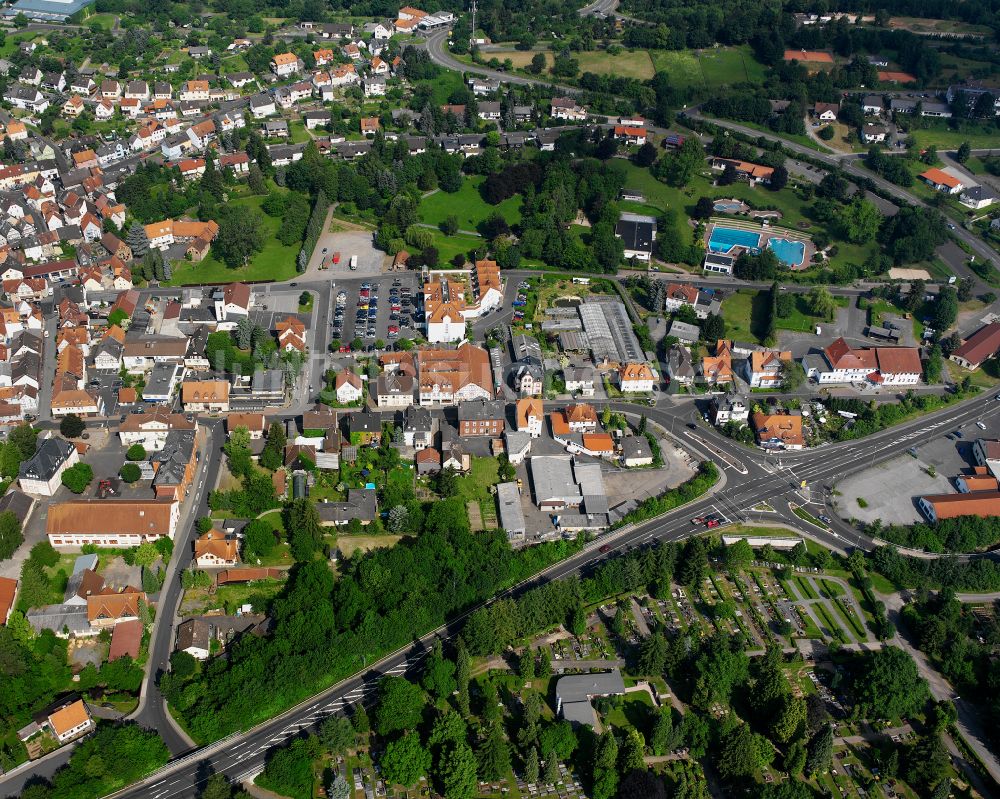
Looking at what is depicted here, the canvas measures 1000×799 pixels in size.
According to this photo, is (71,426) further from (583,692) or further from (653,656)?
(653,656)

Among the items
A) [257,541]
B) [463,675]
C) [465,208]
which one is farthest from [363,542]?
[465,208]

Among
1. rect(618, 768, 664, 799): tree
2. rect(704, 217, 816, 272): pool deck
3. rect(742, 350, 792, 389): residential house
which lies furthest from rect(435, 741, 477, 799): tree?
rect(704, 217, 816, 272): pool deck

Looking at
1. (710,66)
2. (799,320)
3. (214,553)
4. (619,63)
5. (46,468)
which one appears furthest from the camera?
(619,63)

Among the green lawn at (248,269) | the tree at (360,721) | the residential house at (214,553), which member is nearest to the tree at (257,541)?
the residential house at (214,553)

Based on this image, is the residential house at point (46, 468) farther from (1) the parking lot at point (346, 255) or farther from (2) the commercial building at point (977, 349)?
(2) the commercial building at point (977, 349)

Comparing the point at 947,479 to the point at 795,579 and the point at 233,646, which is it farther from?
the point at 233,646

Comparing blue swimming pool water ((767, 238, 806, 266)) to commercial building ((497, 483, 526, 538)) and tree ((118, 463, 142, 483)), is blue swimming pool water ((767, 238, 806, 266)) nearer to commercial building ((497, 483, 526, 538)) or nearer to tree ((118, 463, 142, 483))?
commercial building ((497, 483, 526, 538))
